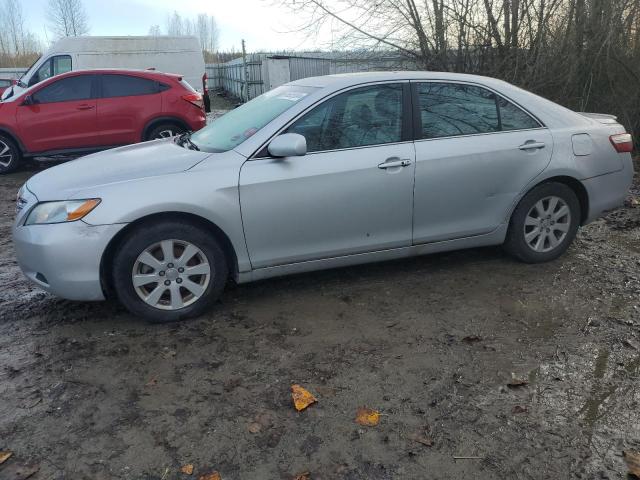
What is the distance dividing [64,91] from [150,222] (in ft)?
23.1

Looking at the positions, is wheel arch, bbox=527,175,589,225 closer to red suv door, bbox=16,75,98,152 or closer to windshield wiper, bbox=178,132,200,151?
windshield wiper, bbox=178,132,200,151

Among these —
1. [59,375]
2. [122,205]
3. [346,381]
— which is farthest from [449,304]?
[59,375]

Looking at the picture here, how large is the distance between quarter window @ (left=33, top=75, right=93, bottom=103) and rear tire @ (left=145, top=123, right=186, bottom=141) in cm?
124

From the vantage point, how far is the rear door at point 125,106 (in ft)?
31.6

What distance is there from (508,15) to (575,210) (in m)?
7.10

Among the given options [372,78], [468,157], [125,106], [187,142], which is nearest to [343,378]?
[468,157]

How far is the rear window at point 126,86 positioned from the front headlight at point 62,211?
261 inches

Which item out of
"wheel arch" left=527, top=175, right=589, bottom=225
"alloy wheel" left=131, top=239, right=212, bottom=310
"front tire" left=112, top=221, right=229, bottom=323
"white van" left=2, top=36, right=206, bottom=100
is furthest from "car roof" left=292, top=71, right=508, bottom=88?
"white van" left=2, top=36, right=206, bottom=100

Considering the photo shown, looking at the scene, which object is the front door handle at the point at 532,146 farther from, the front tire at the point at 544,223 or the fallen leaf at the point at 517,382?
the fallen leaf at the point at 517,382

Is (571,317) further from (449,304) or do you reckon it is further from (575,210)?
(575,210)

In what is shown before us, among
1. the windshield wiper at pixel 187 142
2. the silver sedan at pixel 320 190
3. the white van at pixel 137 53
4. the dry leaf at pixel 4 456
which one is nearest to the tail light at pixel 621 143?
the silver sedan at pixel 320 190

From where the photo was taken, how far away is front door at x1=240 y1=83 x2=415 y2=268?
3859mm

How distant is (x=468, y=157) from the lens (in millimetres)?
4301

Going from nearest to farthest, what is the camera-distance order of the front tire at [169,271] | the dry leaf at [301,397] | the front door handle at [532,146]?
the dry leaf at [301,397] < the front tire at [169,271] < the front door handle at [532,146]
